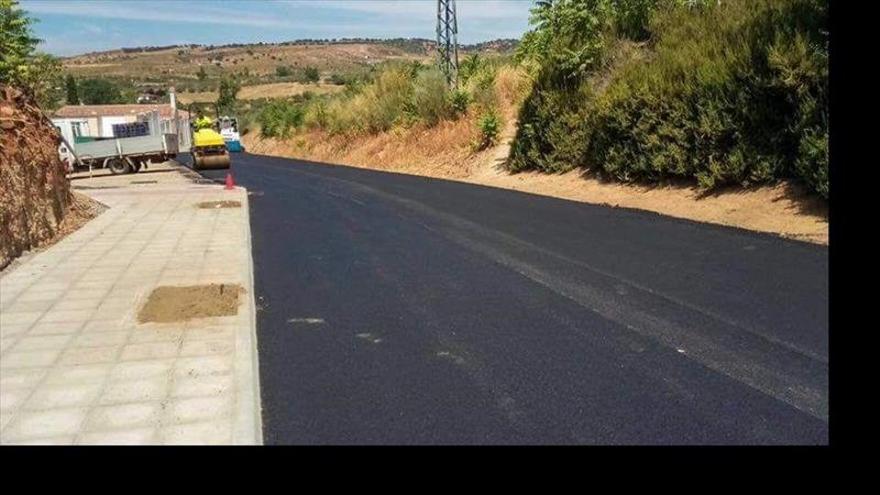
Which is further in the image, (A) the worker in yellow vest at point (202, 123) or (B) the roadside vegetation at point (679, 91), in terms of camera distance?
(A) the worker in yellow vest at point (202, 123)

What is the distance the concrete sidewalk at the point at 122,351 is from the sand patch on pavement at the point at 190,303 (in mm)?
145

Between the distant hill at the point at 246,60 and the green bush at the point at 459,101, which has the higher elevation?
the distant hill at the point at 246,60

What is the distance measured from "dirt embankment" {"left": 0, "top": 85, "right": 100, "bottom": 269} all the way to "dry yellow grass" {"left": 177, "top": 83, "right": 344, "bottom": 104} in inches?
3671

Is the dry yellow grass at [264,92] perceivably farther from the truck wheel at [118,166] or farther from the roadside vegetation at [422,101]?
the truck wheel at [118,166]

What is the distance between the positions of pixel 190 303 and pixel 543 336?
3854 mm

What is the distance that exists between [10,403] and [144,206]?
13013 millimetres

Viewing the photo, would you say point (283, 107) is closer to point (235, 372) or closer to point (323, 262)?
point (323, 262)

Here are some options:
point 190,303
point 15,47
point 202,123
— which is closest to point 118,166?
point 202,123

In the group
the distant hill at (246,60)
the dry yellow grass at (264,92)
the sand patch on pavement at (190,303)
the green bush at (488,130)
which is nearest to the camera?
the sand patch on pavement at (190,303)

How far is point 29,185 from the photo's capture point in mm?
12289

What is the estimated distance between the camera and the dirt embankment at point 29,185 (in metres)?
11.1

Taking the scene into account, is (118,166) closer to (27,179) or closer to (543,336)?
(27,179)

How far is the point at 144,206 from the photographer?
17453 millimetres

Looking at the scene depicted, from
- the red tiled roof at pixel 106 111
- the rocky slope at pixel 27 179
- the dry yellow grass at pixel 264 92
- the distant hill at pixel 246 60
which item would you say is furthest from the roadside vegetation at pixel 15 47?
the distant hill at pixel 246 60
